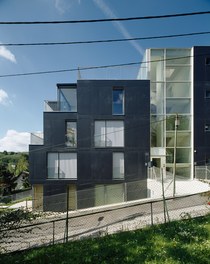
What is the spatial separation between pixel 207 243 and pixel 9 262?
4.66 m

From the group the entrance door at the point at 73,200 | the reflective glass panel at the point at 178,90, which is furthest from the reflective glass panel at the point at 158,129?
the entrance door at the point at 73,200

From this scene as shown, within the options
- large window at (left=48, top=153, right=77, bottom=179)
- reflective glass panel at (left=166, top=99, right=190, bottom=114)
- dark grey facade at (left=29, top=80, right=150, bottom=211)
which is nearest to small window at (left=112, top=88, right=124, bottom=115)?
dark grey facade at (left=29, top=80, right=150, bottom=211)

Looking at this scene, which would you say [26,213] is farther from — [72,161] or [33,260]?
[72,161]

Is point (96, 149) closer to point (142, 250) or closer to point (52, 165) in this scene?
point (52, 165)

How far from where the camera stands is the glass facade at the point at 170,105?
1638 cm

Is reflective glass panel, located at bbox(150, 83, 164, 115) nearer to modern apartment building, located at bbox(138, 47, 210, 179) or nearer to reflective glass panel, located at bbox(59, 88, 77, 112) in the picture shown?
modern apartment building, located at bbox(138, 47, 210, 179)

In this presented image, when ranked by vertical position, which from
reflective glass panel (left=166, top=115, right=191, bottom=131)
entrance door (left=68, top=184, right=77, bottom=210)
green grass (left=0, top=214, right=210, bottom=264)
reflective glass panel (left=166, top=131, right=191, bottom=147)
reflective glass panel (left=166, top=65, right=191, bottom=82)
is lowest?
entrance door (left=68, top=184, right=77, bottom=210)

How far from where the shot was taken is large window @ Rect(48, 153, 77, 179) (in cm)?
1516

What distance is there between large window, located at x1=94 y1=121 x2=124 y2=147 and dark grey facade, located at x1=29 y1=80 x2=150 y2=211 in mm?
125

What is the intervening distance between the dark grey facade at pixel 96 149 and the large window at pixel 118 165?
12 centimetres

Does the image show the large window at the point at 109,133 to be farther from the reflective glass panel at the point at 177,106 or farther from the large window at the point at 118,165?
the reflective glass panel at the point at 177,106

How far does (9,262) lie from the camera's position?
13.8 feet

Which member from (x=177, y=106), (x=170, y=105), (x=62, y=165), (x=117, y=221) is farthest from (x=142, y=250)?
(x=177, y=106)

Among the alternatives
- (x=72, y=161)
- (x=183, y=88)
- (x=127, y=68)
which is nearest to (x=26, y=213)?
(x=72, y=161)
